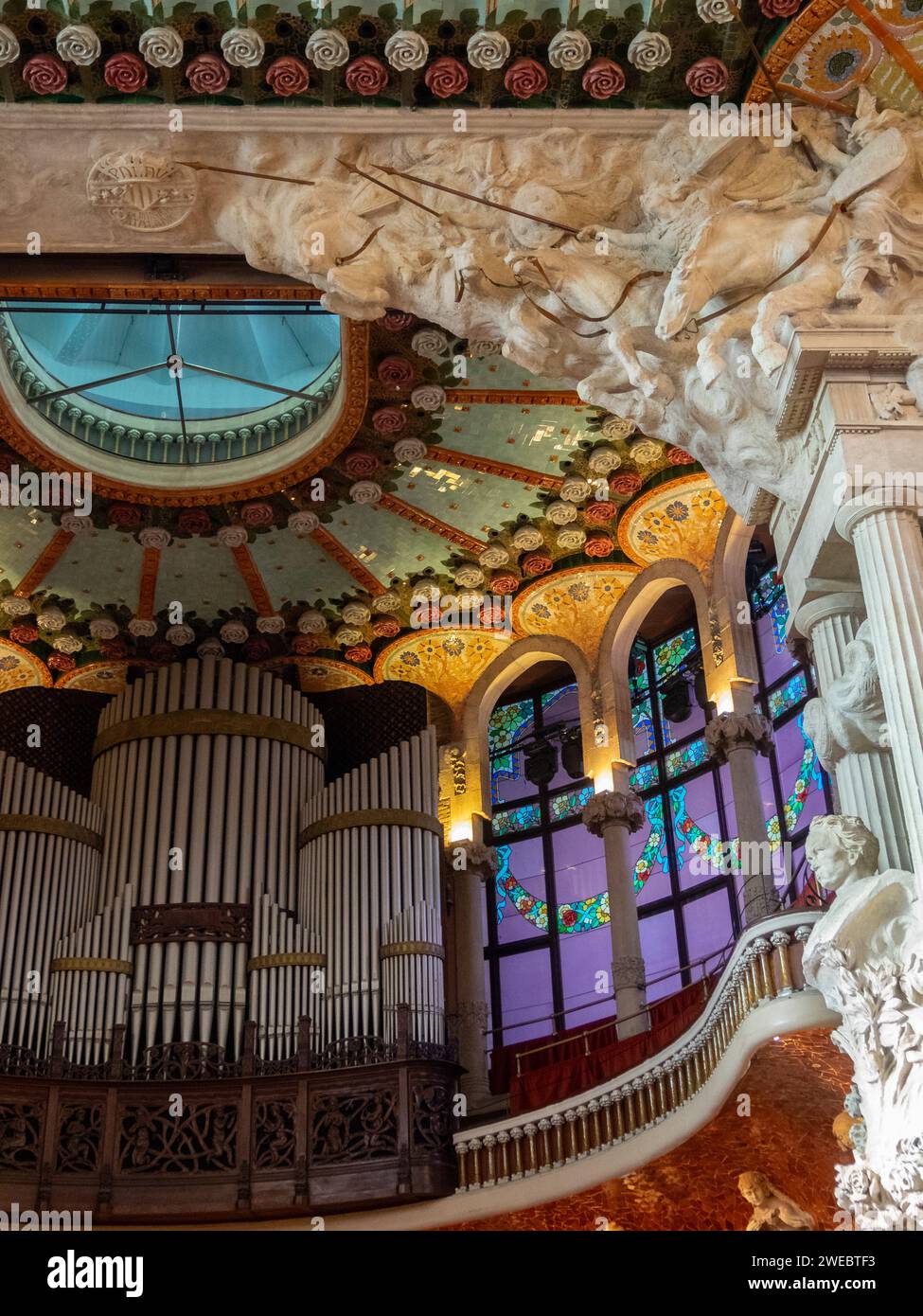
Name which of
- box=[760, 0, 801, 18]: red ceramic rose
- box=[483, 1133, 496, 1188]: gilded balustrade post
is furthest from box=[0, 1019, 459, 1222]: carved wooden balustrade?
box=[760, 0, 801, 18]: red ceramic rose

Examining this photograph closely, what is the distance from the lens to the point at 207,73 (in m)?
7.92

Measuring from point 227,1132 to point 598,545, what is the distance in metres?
5.94

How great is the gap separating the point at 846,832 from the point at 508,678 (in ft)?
29.2

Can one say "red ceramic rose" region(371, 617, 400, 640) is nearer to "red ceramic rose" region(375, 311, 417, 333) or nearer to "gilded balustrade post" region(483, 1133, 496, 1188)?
"red ceramic rose" region(375, 311, 417, 333)

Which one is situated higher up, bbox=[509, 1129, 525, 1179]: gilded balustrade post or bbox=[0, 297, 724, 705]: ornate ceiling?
bbox=[0, 297, 724, 705]: ornate ceiling

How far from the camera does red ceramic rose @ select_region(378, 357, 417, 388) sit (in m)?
11.4

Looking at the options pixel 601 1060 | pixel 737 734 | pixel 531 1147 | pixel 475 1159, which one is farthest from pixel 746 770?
pixel 475 1159

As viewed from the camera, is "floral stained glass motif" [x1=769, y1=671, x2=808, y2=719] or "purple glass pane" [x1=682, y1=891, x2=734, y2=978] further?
"purple glass pane" [x1=682, y1=891, x2=734, y2=978]

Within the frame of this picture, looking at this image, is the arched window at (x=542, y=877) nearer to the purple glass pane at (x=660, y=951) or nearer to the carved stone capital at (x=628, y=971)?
the purple glass pane at (x=660, y=951)

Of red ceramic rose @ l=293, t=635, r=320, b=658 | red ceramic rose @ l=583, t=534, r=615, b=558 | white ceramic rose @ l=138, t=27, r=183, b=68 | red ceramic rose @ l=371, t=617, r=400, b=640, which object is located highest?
red ceramic rose @ l=583, t=534, r=615, b=558

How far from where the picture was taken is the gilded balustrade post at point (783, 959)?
338 inches

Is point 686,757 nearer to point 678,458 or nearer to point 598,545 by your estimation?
point 598,545

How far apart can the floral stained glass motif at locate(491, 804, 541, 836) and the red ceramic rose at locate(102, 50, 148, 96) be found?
28.7ft
